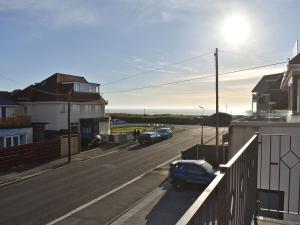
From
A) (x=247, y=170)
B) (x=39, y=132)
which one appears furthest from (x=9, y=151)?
(x=247, y=170)

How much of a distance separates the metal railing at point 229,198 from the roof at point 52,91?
128 ft

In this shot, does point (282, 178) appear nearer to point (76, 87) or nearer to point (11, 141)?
point (11, 141)

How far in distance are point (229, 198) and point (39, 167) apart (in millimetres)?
26048

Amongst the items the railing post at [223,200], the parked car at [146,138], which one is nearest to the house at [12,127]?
the parked car at [146,138]

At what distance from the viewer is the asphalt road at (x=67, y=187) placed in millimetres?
16344

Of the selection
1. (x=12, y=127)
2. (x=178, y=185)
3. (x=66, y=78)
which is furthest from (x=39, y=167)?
(x=66, y=78)

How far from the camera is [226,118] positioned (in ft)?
120

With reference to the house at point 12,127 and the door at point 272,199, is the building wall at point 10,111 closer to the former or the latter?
the house at point 12,127

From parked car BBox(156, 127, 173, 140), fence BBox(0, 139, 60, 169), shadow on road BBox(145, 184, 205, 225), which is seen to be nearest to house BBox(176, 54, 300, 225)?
shadow on road BBox(145, 184, 205, 225)

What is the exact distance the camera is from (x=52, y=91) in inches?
1686

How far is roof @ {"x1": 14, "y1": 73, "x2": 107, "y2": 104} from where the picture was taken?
139ft

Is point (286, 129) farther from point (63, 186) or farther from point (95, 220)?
point (63, 186)

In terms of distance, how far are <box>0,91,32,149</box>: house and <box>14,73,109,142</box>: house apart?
3.90 metres

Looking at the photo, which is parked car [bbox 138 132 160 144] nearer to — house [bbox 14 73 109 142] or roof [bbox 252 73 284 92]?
house [bbox 14 73 109 142]
